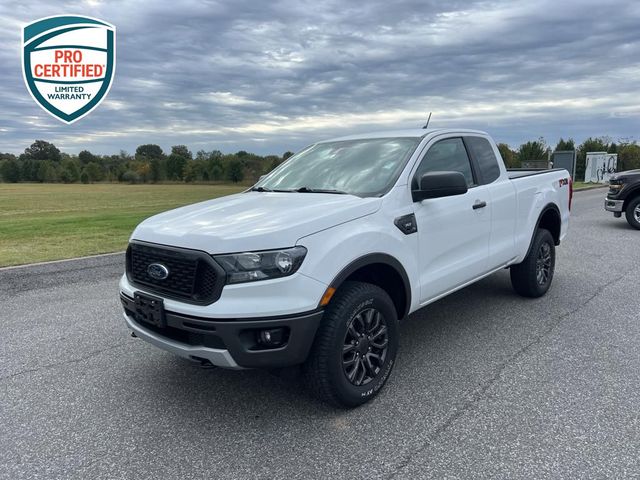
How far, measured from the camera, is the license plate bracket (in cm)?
293

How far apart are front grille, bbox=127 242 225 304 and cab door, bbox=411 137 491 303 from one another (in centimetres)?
165

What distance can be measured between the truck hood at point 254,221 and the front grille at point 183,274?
56mm

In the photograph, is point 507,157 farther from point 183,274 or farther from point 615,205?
point 183,274

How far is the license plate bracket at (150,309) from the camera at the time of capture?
293 cm

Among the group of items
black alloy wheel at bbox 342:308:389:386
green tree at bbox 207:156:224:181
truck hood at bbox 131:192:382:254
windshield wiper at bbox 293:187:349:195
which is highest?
green tree at bbox 207:156:224:181

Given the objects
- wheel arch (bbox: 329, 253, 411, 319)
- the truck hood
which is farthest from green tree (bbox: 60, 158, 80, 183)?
wheel arch (bbox: 329, 253, 411, 319)

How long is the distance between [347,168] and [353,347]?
158 centimetres

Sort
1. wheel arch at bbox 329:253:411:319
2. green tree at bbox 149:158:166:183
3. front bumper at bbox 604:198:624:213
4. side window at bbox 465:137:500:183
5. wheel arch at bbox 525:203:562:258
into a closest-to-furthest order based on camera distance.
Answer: wheel arch at bbox 329:253:411:319
side window at bbox 465:137:500:183
wheel arch at bbox 525:203:562:258
front bumper at bbox 604:198:624:213
green tree at bbox 149:158:166:183

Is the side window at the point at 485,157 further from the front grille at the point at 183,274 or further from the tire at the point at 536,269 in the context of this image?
the front grille at the point at 183,274

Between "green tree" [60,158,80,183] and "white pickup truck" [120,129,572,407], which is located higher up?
"green tree" [60,158,80,183]

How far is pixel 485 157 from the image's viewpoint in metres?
4.85

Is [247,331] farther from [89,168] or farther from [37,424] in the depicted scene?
[89,168]

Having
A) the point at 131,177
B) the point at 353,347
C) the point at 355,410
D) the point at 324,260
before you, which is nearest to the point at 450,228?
the point at 353,347

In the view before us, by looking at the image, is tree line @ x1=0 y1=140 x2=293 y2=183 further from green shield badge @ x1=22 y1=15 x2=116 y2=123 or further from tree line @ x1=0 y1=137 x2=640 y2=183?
green shield badge @ x1=22 y1=15 x2=116 y2=123
